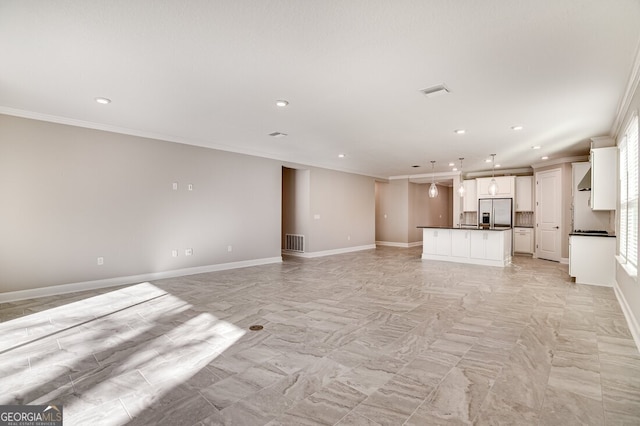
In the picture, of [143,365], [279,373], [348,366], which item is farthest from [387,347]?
[143,365]

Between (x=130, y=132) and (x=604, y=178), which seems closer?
(x=604, y=178)

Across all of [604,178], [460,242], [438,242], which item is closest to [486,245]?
[460,242]

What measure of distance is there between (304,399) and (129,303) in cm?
352

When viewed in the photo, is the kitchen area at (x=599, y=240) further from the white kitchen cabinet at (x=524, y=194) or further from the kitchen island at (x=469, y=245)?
the white kitchen cabinet at (x=524, y=194)

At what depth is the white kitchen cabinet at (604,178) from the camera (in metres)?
5.28

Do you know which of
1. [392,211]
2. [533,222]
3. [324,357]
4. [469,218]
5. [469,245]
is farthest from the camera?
[392,211]

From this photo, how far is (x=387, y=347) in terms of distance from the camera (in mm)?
2900

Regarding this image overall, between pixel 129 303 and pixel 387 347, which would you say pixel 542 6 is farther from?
pixel 129 303

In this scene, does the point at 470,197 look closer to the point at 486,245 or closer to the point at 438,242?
the point at 438,242

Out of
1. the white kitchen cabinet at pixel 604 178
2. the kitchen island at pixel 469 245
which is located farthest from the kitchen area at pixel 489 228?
the white kitchen cabinet at pixel 604 178

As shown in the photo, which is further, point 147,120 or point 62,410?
point 147,120

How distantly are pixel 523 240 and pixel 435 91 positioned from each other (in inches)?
322

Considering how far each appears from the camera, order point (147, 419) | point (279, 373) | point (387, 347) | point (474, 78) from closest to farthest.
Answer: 1. point (147, 419)
2. point (279, 373)
3. point (387, 347)
4. point (474, 78)

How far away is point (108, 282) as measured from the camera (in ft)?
17.6
